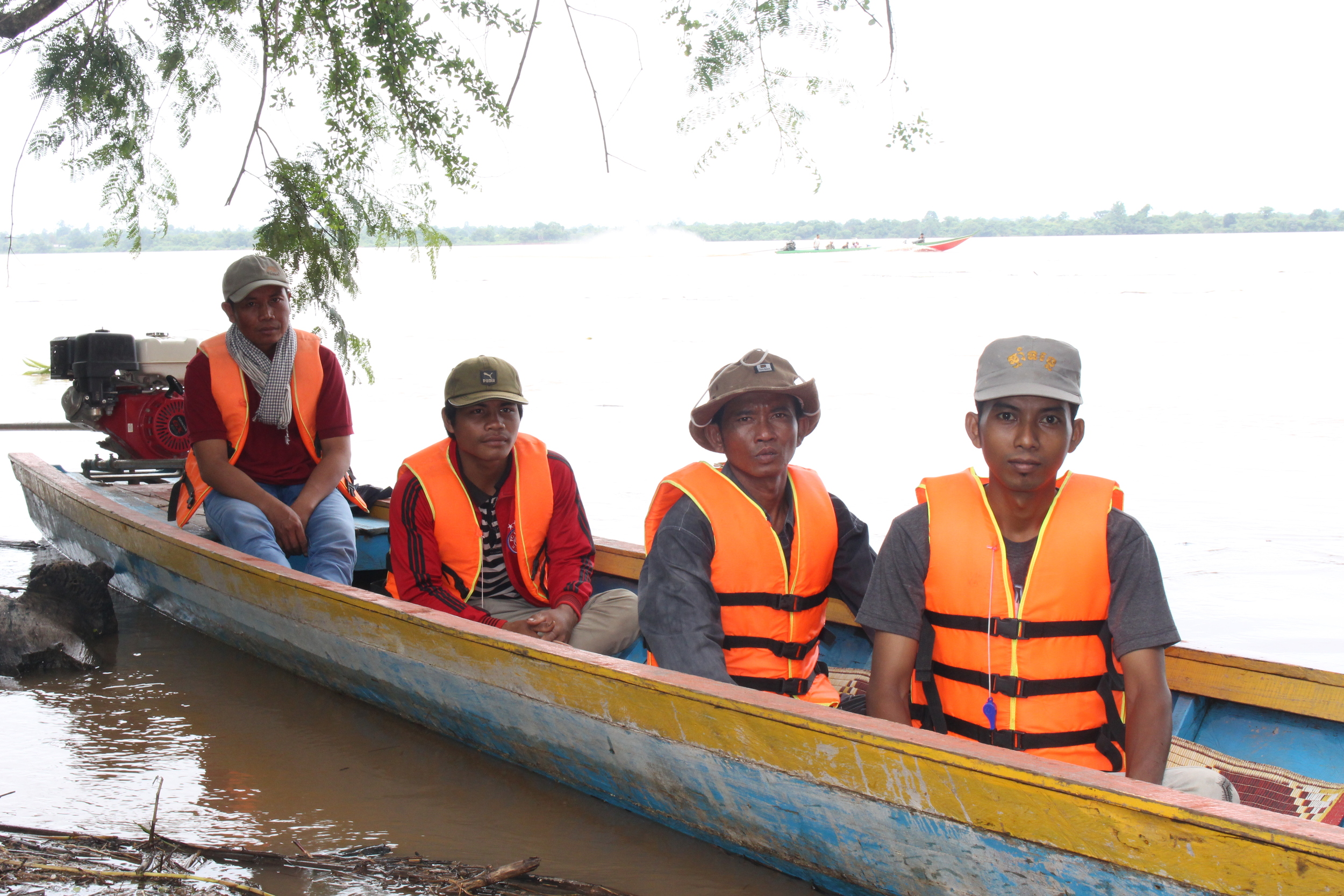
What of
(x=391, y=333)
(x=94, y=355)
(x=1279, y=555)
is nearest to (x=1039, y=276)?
(x=391, y=333)

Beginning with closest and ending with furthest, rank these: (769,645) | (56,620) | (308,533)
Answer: (769,645) < (308,533) < (56,620)

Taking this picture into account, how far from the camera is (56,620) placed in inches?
185

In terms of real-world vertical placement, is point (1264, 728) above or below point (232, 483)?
below

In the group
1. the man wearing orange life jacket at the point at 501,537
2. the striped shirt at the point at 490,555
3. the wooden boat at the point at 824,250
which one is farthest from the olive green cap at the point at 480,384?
the wooden boat at the point at 824,250

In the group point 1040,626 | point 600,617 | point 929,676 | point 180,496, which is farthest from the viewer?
point 180,496

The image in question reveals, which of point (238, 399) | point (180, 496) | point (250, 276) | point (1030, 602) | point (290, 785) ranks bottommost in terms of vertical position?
point (290, 785)

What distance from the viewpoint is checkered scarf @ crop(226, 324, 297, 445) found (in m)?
4.30

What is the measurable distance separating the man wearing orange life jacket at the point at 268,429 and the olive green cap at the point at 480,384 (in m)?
1.19

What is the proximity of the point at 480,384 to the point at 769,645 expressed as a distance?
1.16 metres

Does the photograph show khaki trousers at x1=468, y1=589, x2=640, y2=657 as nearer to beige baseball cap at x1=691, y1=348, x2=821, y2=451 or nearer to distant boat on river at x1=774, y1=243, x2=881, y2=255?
beige baseball cap at x1=691, y1=348, x2=821, y2=451

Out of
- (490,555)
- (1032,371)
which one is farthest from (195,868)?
(1032,371)

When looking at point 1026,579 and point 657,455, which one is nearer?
point 1026,579

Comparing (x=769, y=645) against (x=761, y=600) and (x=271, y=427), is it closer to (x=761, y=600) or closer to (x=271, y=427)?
(x=761, y=600)

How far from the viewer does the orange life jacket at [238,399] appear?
14.1 feet
